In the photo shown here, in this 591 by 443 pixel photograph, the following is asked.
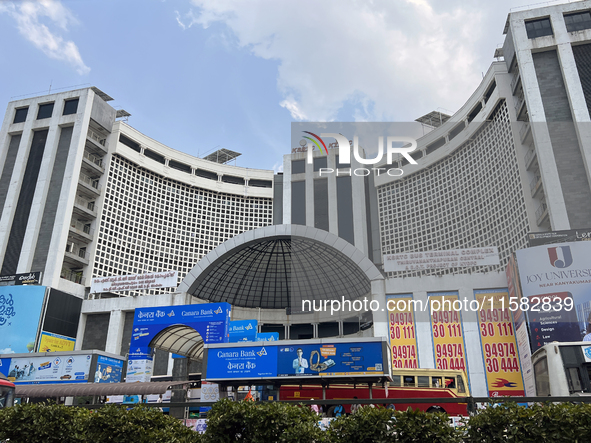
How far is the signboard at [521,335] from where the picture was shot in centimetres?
3294

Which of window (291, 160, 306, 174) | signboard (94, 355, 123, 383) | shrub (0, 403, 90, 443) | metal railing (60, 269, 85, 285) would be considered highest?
window (291, 160, 306, 174)

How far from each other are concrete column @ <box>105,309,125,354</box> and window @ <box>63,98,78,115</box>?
110 ft

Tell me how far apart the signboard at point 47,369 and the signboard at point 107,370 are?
914 millimetres

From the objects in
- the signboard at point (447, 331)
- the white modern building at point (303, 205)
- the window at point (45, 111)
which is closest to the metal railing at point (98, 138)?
the white modern building at point (303, 205)

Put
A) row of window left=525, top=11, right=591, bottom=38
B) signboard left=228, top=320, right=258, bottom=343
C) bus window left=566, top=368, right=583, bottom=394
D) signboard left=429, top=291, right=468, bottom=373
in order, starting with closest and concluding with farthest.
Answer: bus window left=566, top=368, right=583, bottom=394 → signboard left=429, top=291, right=468, bottom=373 → signboard left=228, top=320, right=258, bottom=343 → row of window left=525, top=11, right=591, bottom=38

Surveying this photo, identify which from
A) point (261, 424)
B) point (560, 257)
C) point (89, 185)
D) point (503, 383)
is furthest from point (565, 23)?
point (89, 185)

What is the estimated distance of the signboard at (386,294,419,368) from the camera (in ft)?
125

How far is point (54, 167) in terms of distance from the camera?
64312 mm

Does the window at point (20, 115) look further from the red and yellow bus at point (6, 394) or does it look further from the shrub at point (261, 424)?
the shrub at point (261, 424)

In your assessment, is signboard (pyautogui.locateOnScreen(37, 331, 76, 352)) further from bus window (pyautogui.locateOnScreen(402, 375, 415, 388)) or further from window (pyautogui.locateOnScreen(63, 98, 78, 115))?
bus window (pyautogui.locateOnScreen(402, 375, 415, 388))

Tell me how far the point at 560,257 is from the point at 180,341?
32.1 m

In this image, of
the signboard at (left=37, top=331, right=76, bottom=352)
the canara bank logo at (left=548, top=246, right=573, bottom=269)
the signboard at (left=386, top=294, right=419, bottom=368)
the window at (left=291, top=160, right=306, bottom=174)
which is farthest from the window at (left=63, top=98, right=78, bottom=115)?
the canara bank logo at (left=548, top=246, right=573, bottom=269)

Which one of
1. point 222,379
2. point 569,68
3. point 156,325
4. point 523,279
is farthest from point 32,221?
point 569,68

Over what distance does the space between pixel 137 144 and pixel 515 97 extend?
5822 cm
